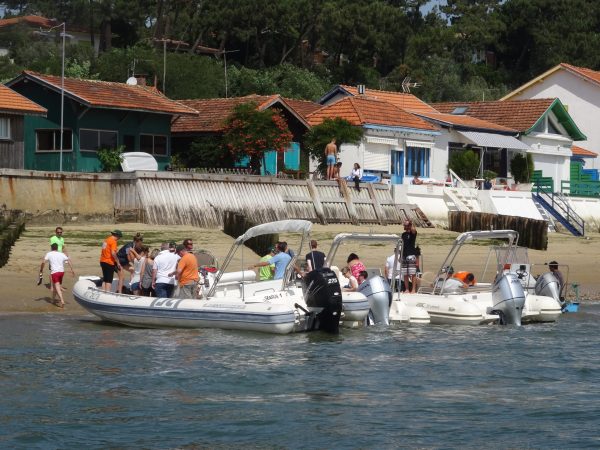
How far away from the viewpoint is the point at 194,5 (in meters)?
82.8

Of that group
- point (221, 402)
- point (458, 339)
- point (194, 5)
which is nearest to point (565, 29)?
point (194, 5)

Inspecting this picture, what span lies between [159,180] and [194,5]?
160ft

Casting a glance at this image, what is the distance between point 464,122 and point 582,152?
38.1ft

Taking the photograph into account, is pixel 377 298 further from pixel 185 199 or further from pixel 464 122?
pixel 464 122

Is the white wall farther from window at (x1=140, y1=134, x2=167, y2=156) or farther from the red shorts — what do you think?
the red shorts

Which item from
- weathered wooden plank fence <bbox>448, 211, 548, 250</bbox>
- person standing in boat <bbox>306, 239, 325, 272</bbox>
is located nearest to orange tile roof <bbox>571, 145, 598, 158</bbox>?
weathered wooden plank fence <bbox>448, 211, 548, 250</bbox>

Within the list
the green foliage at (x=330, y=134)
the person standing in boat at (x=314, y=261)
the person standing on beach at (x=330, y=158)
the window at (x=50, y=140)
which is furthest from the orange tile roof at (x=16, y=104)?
the person standing in boat at (x=314, y=261)

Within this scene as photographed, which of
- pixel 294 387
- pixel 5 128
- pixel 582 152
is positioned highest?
pixel 582 152

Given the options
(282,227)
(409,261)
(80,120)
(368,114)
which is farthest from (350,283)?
(368,114)

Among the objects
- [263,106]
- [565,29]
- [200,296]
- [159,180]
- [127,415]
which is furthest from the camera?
[565,29]

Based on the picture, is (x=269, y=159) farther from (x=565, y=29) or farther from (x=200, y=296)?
(x=565, y=29)

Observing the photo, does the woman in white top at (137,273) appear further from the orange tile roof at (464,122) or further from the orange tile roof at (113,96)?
the orange tile roof at (464,122)

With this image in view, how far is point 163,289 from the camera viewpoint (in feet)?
74.7

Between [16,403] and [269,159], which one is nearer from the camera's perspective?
[16,403]
